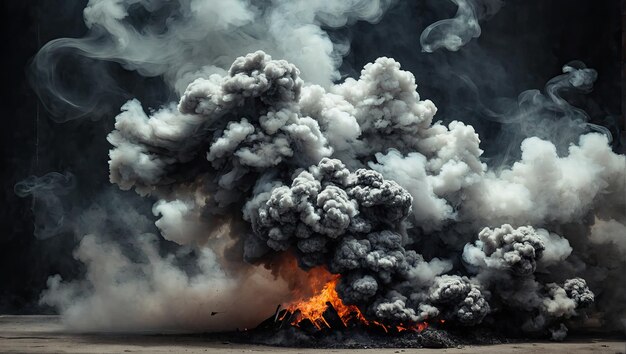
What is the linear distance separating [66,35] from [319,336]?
16.5 m

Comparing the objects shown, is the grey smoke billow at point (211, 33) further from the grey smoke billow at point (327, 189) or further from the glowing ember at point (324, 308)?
the glowing ember at point (324, 308)

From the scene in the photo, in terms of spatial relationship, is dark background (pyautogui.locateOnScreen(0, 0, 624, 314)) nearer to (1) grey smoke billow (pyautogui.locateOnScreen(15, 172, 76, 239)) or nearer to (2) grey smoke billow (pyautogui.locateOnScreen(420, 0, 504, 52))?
(1) grey smoke billow (pyautogui.locateOnScreen(15, 172, 76, 239))

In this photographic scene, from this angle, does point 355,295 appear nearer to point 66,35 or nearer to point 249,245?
point 249,245

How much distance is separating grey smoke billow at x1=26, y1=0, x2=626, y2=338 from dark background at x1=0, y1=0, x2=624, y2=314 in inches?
95.2

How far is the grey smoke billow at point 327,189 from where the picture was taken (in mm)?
25344

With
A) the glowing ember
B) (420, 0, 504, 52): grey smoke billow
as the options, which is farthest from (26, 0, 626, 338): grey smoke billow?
(420, 0, 504, 52): grey smoke billow

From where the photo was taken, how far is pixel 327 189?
25.1 meters

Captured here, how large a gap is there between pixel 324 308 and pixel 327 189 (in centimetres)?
334

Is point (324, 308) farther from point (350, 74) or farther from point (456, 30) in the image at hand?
point (456, 30)

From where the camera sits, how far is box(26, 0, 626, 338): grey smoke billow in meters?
25.3

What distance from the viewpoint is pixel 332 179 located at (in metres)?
26.0

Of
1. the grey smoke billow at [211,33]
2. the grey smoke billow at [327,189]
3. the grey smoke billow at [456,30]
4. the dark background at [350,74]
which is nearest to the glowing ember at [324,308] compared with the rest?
the grey smoke billow at [327,189]

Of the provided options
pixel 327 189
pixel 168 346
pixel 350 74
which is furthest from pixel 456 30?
pixel 168 346

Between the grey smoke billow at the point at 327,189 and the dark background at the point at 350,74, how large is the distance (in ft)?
7.93
